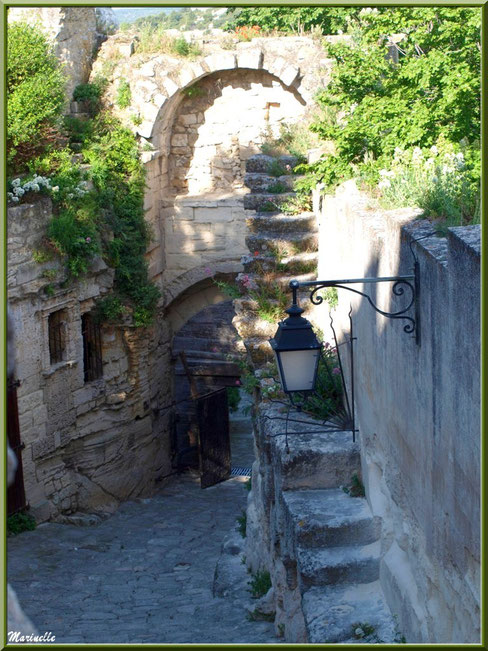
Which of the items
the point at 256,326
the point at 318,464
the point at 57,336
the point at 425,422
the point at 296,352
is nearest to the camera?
the point at 425,422

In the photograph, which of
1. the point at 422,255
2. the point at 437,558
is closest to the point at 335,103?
the point at 422,255

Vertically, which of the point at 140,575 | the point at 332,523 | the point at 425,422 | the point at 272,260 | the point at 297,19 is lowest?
the point at 140,575

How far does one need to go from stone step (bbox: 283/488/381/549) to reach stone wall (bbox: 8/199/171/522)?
6340 millimetres

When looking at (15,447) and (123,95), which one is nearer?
(15,447)

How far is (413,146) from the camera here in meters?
7.41

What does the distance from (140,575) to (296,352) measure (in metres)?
6.64

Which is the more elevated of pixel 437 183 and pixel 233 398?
pixel 437 183

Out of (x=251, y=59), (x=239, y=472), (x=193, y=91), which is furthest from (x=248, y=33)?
(x=239, y=472)

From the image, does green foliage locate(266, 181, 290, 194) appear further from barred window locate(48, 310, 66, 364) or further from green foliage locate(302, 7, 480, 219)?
barred window locate(48, 310, 66, 364)

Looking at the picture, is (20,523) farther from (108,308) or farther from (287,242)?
(287,242)

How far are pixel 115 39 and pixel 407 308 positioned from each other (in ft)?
39.1

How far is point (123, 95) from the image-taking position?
587 inches

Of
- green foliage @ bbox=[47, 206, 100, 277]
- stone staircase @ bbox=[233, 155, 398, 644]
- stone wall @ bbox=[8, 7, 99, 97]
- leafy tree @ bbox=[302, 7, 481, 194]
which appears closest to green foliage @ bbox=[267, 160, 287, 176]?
stone staircase @ bbox=[233, 155, 398, 644]

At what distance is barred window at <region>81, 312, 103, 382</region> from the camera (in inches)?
554
